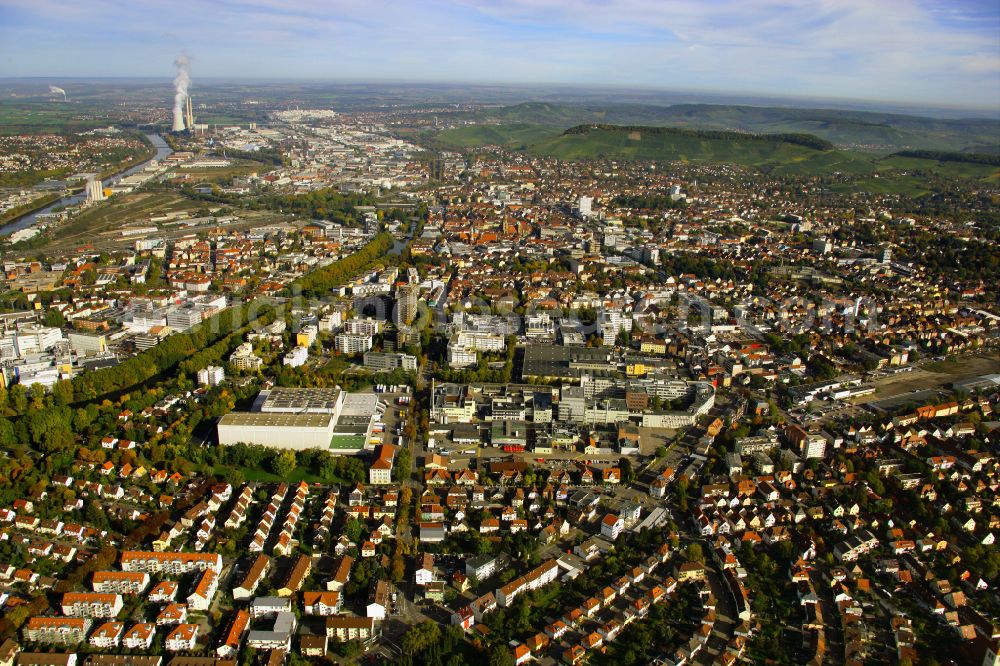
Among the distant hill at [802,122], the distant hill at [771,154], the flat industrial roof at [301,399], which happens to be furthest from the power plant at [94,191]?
the distant hill at [802,122]

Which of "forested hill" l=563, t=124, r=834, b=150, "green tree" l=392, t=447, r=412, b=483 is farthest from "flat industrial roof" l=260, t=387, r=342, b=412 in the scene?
"forested hill" l=563, t=124, r=834, b=150

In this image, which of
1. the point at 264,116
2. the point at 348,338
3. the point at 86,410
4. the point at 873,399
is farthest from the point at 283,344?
the point at 264,116

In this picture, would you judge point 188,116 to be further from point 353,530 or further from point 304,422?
point 353,530

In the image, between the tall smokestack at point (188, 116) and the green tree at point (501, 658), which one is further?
the tall smokestack at point (188, 116)

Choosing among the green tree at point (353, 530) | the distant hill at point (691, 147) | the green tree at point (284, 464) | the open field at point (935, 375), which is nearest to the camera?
the green tree at point (353, 530)

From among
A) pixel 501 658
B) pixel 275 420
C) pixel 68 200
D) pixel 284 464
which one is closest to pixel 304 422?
pixel 275 420

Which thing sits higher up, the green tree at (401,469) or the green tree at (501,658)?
the green tree at (401,469)

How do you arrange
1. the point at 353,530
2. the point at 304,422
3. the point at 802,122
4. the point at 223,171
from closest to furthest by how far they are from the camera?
the point at 353,530 < the point at 304,422 < the point at 223,171 < the point at 802,122

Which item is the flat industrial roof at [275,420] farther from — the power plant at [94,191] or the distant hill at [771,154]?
the distant hill at [771,154]

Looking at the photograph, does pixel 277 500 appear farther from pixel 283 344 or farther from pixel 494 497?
pixel 283 344

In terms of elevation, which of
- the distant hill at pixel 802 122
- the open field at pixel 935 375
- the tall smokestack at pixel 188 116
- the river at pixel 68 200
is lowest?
the open field at pixel 935 375
